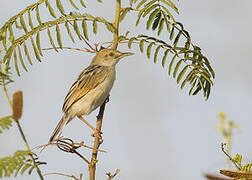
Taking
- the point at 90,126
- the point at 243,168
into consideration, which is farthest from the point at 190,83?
the point at 90,126

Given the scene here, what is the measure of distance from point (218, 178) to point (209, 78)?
118 centimetres

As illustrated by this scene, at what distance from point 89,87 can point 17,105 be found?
3.68 meters

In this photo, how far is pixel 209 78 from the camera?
113 inches

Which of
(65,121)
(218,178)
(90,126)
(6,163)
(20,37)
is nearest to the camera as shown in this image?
(218,178)

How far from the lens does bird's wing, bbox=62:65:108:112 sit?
5441mm

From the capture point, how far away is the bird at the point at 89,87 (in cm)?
536

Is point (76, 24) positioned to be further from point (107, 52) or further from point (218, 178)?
point (107, 52)

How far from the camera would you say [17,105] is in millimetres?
1788

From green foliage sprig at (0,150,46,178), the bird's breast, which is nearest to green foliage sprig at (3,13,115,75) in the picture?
green foliage sprig at (0,150,46,178)

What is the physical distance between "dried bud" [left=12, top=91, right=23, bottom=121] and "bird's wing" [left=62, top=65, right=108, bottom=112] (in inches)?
141

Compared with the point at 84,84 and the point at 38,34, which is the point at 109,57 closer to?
the point at 84,84

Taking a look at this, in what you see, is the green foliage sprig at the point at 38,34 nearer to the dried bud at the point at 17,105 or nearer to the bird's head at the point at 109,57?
the dried bud at the point at 17,105

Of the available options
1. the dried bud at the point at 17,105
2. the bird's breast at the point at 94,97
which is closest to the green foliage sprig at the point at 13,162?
the dried bud at the point at 17,105

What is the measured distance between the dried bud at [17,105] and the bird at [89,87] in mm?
3432
